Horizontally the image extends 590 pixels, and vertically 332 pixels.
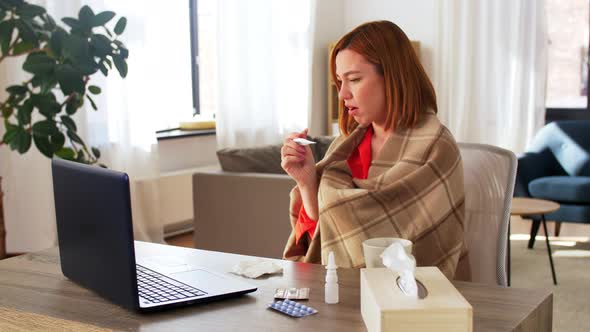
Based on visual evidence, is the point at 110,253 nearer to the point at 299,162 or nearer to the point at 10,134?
the point at 299,162

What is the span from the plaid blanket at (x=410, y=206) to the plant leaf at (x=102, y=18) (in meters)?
1.73

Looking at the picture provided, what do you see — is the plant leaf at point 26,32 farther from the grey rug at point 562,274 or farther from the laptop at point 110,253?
the grey rug at point 562,274

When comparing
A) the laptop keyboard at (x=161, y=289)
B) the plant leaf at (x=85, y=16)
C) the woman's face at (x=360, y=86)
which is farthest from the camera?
the plant leaf at (x=85, y=16)

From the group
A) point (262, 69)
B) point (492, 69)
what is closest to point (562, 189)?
point (492, 69)

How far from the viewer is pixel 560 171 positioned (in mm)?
5566

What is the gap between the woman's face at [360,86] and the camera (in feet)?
5.91

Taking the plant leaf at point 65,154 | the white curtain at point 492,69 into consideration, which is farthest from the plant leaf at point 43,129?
the white curtain at point 492,69

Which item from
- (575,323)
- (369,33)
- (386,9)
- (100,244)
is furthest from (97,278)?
(386,9)

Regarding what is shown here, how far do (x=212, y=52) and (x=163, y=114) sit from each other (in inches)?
37.9

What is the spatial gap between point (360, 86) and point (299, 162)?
22 centimetres

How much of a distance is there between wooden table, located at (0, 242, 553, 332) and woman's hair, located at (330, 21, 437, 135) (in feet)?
1.48

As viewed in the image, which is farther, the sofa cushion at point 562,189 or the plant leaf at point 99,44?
the sofa cushion at point 562,189

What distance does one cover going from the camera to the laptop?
1.26 metres

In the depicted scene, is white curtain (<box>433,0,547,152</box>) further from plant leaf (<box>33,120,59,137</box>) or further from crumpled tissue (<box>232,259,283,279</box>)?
crumpled tissue (<box>232,259,283,279</box>)
